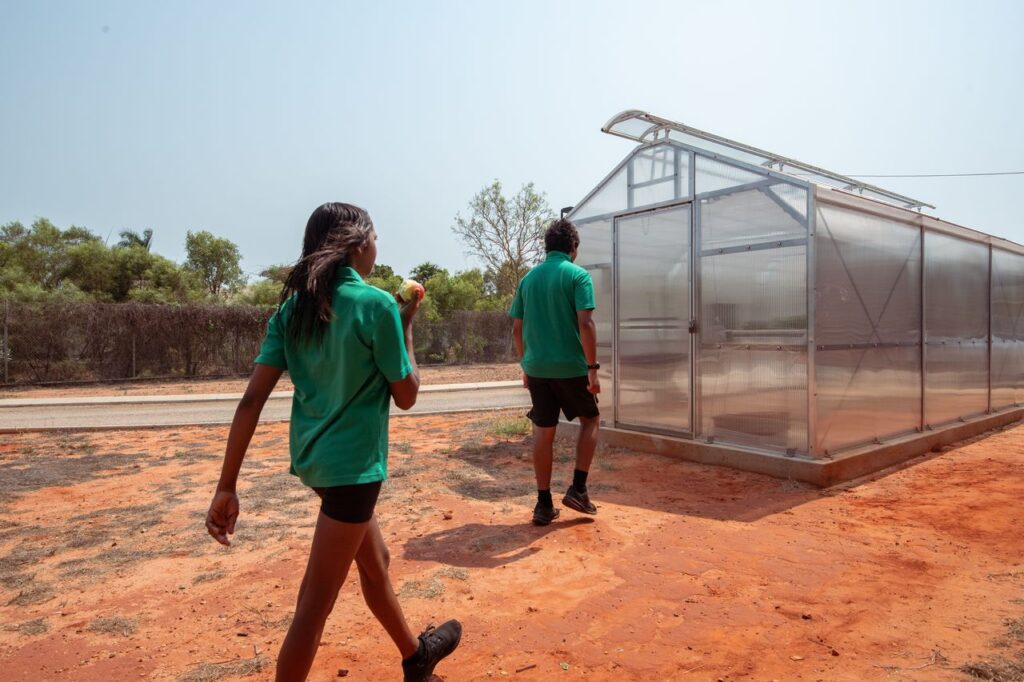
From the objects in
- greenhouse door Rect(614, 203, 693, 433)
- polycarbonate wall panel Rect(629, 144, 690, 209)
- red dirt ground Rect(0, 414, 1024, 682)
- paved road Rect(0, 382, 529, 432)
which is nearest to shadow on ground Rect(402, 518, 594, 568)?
red dirt ground Rect(0, 414, 1024, 682)

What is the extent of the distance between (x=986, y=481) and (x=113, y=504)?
7.77 m

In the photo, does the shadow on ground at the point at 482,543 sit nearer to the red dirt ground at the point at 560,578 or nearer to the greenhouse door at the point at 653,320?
the red dirt ground at the point at 560,578

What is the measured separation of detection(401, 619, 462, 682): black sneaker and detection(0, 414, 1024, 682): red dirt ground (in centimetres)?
24

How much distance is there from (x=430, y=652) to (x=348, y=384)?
1.11 m

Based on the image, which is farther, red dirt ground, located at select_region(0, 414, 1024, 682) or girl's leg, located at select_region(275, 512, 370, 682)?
red dirt ground, located at select_region(0, 414, 1024, 682)

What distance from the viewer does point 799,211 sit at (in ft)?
18.9

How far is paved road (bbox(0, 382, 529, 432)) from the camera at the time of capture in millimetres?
9578

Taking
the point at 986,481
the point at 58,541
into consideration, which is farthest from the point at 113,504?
the point at 986,481

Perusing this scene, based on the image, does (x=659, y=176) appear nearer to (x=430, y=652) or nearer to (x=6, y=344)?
(x=430, y=652)

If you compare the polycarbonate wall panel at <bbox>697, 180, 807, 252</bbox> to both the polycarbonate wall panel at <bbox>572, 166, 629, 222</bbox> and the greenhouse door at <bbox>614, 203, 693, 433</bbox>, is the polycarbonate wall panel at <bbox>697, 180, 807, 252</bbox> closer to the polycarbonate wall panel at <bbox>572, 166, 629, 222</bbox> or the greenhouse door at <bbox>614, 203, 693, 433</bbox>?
the greenhouse door at <bbox>614, 203, 693, 433</bbox>

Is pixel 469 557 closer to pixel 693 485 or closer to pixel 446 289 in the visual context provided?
pixel 693 485

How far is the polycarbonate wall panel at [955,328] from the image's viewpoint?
7.68 m

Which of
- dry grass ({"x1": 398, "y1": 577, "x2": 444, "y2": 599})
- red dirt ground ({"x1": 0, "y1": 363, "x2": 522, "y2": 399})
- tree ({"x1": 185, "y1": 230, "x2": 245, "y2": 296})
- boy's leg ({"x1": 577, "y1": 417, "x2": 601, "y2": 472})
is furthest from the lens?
tree ({"x1": 185, "y1": 230, "x2": 245, "y2": 296})

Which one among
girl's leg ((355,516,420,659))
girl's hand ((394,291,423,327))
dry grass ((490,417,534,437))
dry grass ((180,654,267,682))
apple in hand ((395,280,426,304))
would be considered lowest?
dry grass ((180,654,267,682))
